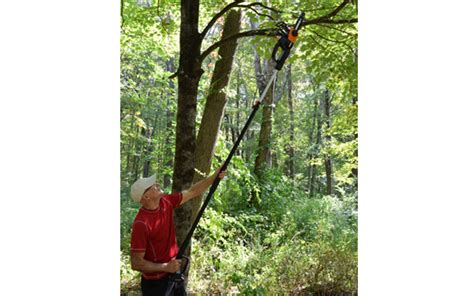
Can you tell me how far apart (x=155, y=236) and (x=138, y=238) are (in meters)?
0.08

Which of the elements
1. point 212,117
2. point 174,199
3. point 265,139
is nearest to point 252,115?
point 174,199

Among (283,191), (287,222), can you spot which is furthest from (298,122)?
(287,222)

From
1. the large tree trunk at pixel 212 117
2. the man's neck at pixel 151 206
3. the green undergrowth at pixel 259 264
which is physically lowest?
the green undergrowth at pixel 259 264

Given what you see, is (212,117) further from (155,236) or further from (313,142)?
(313,142)

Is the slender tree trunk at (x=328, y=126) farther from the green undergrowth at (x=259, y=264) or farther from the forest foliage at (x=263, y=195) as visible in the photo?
the green undergrowth at (x=259, y=264)

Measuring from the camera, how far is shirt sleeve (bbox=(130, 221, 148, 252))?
1.36 metres

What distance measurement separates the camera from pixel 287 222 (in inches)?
190

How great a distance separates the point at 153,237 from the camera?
1428 millimetres

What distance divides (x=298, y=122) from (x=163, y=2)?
18.4 feet

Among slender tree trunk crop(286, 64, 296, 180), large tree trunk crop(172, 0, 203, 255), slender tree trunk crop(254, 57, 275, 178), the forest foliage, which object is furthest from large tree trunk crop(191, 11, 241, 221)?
slender tree trunk crop(286, 64, 296, 180)

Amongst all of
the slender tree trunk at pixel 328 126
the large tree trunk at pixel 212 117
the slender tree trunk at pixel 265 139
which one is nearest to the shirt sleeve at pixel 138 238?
the large tree trunk at pixel 212 117

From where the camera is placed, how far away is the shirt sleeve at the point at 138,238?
1362 mm

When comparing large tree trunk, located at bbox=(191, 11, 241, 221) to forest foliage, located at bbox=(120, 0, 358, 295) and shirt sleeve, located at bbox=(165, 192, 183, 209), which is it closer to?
forest foliage, located at bbox=(120, 0, 358, 295)
